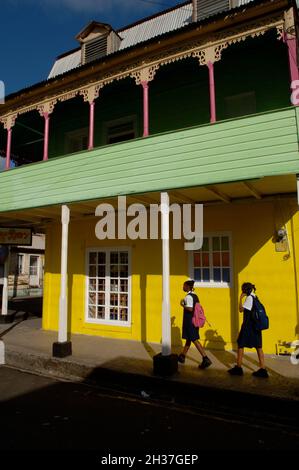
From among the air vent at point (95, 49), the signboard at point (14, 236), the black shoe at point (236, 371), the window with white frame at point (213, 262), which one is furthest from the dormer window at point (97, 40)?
the black shoe at point (236, 371)

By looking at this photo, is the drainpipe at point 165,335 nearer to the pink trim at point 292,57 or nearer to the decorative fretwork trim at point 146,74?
the decorative fretwork trim at point 146,74

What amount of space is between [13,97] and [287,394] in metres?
9.55

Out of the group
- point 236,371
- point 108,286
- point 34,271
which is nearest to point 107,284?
point 108,286

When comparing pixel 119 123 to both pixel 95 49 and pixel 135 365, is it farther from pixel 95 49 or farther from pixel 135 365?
pixel 135 365

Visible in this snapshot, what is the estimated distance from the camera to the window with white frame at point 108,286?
9742mm

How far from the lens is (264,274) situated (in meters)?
7.71

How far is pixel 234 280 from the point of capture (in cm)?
809

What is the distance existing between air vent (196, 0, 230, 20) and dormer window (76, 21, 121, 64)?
281 cm

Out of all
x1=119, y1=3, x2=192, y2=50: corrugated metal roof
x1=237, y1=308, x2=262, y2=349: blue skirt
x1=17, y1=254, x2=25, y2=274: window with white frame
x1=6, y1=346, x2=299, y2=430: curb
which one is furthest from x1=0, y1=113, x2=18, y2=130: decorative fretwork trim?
x1=17, y1=254, x2=25, y2=274: window with white frame

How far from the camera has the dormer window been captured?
416 inches

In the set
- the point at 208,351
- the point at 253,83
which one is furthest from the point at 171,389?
the point at 253,83

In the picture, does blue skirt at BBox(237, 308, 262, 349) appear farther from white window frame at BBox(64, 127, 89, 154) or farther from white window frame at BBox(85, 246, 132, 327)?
white window frame at BBox(64, 127, 89, 154)

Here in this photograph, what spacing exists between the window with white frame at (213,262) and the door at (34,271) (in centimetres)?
2188

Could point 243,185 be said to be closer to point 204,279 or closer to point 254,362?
point 204,279
